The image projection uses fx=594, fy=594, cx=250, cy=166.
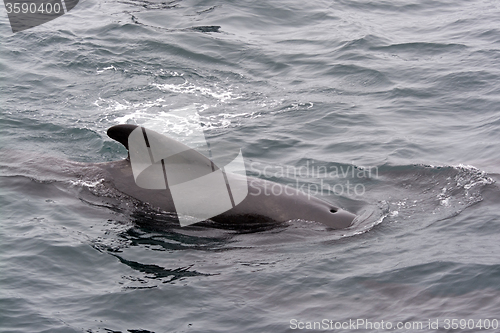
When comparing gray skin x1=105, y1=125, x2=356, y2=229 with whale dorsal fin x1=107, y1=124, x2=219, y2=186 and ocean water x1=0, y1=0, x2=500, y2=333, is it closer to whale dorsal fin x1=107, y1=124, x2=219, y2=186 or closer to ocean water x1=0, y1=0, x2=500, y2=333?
whale dorsal fin x1=107, y1=124, x2=219, y2=186

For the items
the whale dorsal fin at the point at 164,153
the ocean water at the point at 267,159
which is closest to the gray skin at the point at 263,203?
the whale dorsal fin at the point at 164,153

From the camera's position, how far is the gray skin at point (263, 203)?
895 centimetres

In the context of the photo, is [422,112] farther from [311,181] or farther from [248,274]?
[248,274]

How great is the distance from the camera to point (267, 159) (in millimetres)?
12391

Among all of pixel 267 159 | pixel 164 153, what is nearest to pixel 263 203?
pixel 164 153

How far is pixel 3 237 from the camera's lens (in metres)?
8.87

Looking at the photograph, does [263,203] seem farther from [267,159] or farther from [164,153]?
[267,159]

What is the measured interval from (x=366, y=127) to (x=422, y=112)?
168cm

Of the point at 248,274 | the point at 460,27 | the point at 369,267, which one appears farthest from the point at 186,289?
the point at 460,27

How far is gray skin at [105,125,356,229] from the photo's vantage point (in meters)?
8.95

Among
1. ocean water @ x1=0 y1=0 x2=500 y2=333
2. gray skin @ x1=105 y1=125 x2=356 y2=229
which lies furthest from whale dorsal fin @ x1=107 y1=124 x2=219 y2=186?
ocean water @ x1=0 y1=0 x2=500 y2=333

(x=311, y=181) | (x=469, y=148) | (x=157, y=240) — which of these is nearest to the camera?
(x=157, y=240)

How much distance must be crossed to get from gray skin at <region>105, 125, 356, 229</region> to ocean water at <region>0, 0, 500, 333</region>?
186mm

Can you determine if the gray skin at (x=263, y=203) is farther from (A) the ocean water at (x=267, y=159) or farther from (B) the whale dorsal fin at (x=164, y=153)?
(A) the ocean water at (x=267, y=159)
